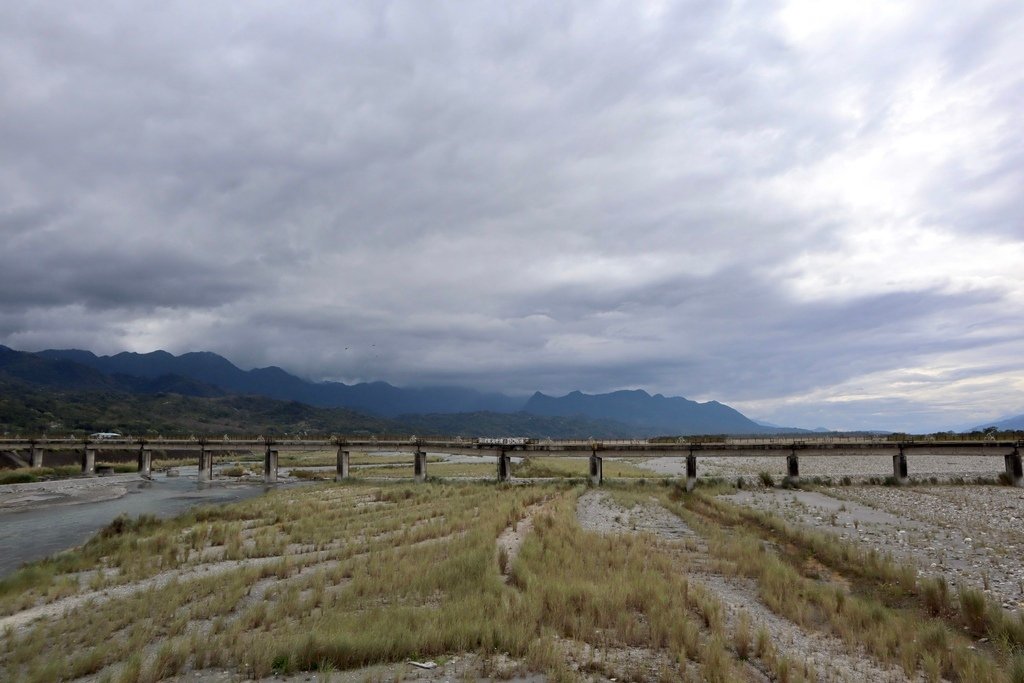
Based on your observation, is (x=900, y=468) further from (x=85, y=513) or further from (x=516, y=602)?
(x=85, y=513)

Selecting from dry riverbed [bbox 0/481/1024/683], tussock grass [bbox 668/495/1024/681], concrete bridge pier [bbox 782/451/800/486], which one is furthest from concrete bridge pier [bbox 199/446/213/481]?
tussock grass [bbox 668/495/1024/681]

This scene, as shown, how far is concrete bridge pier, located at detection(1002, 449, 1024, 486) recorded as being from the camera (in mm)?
45312

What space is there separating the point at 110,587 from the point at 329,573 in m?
6.69

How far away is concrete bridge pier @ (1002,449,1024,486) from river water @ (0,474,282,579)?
60282 mm

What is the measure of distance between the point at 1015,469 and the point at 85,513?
67692 millimetres

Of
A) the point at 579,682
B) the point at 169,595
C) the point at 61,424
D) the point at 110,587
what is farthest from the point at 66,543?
the point at 61,424

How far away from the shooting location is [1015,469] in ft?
150

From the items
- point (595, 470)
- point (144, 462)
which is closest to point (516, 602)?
point (595, 470)

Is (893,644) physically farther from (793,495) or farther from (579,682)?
(793,495)

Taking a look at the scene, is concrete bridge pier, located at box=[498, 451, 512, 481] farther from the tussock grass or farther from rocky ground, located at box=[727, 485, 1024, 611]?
the tussock grass

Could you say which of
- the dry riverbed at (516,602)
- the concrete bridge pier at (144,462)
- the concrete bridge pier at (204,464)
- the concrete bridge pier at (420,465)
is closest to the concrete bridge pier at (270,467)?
the concrete bridge pier at (204,464)

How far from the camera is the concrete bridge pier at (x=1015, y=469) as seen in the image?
45312 mm

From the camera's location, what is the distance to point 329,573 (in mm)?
18781

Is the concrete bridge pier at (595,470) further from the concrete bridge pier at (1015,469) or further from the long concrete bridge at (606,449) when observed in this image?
the concrete bridge pier at (1015,469)
